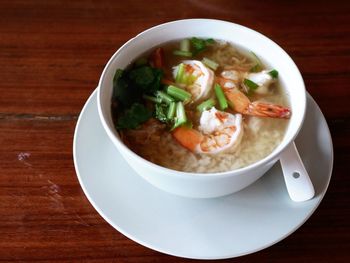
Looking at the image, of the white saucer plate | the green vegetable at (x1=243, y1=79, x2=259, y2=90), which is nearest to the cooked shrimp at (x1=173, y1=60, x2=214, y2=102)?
the green vegetable at (x1=243, y1=79, x2=259, y2=90)

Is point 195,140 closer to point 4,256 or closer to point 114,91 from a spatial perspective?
point 114,91

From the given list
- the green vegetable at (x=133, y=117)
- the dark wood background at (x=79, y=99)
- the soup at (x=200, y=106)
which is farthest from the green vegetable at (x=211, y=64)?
the dark wood background at (x=79, y=99)

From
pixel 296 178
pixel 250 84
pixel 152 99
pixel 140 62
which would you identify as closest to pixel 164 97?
pixel 152 99

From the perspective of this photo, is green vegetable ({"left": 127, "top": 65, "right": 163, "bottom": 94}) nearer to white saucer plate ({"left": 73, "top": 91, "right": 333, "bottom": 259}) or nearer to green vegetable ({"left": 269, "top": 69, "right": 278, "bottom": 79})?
white saucer plate ({"left": 73, "top": 91, "right": 333, "bottom": 259})

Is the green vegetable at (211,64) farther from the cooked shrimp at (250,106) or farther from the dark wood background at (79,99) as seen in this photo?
the dark wood background at (79,99)

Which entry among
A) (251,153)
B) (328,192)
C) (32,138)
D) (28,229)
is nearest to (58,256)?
(28,229)
